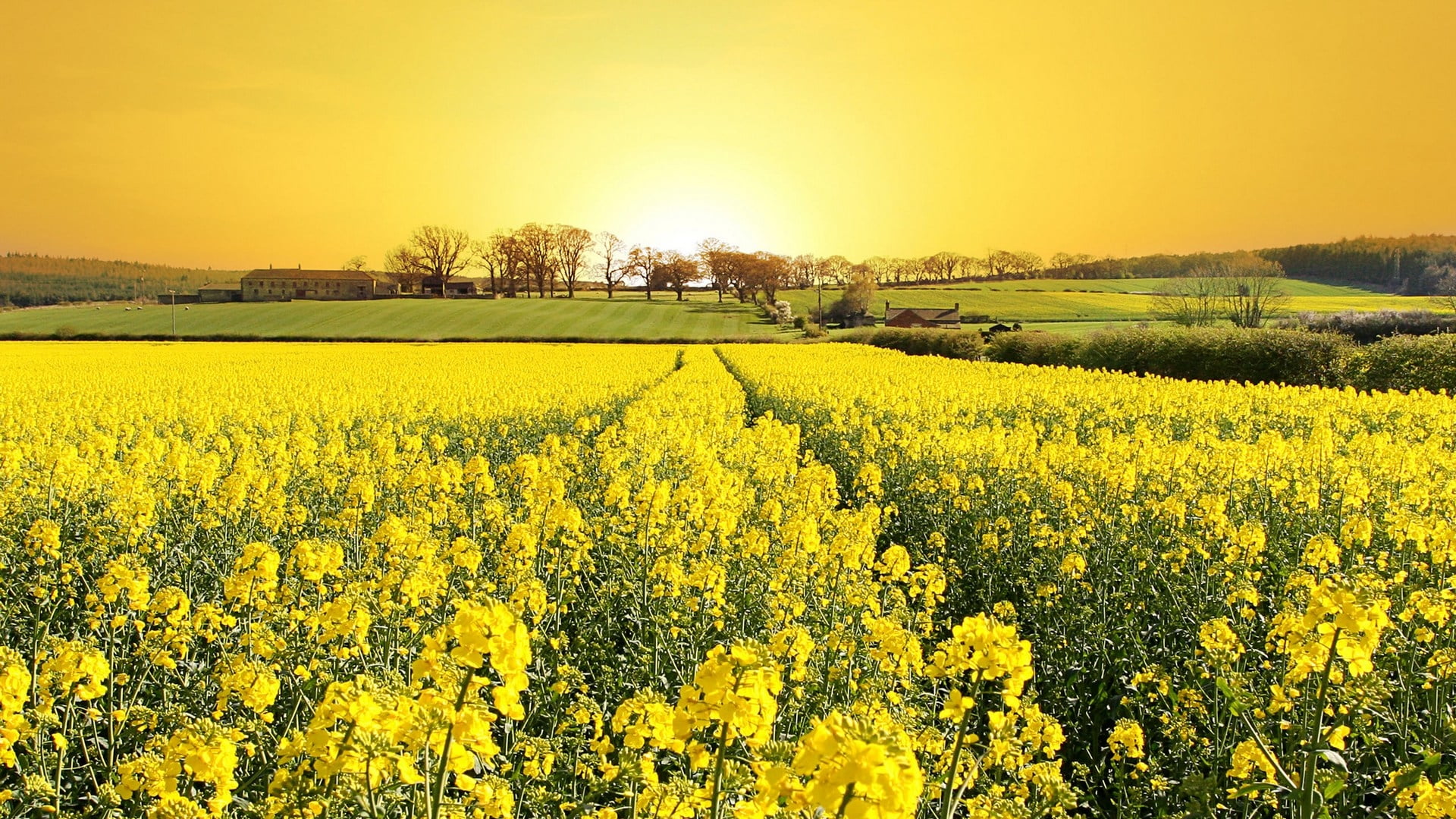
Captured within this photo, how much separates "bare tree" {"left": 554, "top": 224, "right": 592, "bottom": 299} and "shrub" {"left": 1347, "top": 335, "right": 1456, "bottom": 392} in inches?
3886

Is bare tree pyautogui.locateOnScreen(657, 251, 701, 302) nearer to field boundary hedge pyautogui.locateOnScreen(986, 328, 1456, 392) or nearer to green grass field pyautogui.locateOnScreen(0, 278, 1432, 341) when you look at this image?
green grass field pyautogui.locateOnScreen(0, 278, 1432, 341)

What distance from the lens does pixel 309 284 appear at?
454ft

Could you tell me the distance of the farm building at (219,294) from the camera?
126 metres

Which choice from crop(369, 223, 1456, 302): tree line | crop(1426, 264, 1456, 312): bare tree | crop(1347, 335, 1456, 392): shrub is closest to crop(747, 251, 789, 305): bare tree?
crop(369, 223, 1456, 302): tree line

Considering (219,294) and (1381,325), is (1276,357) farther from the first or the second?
(219,294)

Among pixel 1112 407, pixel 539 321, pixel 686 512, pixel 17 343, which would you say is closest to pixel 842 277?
pixel 539 321

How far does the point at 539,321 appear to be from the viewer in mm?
85000

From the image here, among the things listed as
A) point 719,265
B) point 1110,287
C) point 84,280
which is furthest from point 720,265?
point 84,280

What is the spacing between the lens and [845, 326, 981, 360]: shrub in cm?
4350

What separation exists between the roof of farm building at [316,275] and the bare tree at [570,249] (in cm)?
4343

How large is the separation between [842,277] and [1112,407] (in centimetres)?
12701

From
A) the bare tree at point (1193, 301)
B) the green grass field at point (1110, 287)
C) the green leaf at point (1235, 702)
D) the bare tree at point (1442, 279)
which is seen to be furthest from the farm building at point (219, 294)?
the bare tree at point (1442, 279)

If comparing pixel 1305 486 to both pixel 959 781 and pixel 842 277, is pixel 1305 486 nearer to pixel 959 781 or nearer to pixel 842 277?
pixel 959 781

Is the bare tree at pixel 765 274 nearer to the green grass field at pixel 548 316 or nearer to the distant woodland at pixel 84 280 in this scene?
the green grass field at pixel 548 316
